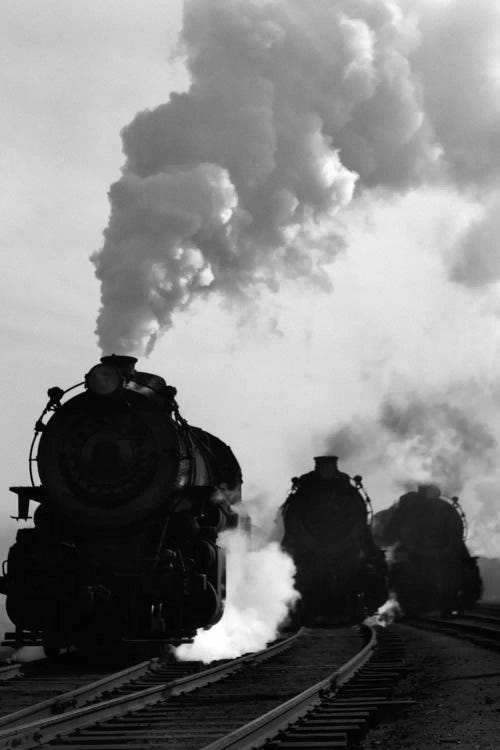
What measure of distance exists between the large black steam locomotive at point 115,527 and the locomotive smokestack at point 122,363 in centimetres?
1

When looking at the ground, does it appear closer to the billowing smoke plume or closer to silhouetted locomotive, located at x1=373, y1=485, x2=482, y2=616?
the billowing smoke plume

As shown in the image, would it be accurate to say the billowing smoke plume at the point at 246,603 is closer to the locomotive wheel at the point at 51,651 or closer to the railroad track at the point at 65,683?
the locomotive wheel at the point at 51,651

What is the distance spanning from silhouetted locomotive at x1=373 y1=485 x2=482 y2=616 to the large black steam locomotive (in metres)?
17.0

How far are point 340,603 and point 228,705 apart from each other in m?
14.8

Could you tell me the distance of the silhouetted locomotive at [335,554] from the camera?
23.5m

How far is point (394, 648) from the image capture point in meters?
14.9

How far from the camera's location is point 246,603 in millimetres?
17938

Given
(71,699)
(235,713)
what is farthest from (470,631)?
(71,699)

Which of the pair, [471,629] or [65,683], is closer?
[65,683]

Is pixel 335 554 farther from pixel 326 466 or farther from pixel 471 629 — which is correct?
pixel 471 629

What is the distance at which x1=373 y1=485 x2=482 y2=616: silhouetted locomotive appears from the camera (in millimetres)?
29922

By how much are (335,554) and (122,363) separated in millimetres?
11067

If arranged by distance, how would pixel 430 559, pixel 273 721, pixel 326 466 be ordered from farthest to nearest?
pixel 430 559
pixel 326 466
pixel 273 721

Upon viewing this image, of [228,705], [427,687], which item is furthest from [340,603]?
[228,705]
